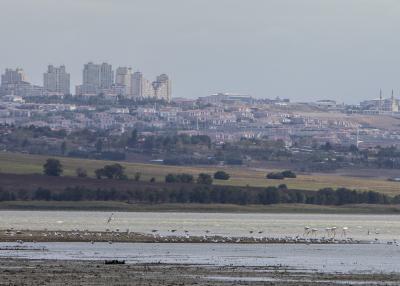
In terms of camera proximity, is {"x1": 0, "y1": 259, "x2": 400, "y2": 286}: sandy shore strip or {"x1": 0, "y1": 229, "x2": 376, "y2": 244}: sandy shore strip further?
{"x1": 0, "y1": 229, "x2": 376, "y2": 244}: sandy shore strip

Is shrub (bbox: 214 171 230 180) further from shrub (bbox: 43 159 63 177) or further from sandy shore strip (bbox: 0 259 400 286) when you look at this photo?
sandy shore strip (bbox: 0 259 400 286)

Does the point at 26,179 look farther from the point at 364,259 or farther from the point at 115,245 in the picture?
the point at 364,259

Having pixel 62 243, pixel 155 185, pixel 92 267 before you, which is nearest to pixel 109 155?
pixel 155 185

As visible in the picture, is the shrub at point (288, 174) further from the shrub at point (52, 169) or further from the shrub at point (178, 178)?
the shrub at point (52, 169)

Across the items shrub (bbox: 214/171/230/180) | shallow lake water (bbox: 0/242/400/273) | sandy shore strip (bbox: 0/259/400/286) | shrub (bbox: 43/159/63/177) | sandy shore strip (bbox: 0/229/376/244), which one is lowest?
shrub (bbox: 214/171/230/180)

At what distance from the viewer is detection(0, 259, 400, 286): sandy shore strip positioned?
45.2 metres

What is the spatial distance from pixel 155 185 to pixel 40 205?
13.7 metres

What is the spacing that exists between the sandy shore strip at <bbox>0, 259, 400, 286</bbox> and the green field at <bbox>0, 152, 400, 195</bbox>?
9624 centimetres

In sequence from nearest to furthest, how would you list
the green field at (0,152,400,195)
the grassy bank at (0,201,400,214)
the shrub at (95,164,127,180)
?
the grassy bank at (0,201,400,214) < the shrub at (95,164,127,180) < the green field at (0,152,400,195)

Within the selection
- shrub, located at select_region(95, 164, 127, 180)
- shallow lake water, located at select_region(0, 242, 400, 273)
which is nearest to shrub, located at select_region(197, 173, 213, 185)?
shrub, located at select_region(95, 164, 127, 180)

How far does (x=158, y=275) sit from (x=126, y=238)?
24.8 m

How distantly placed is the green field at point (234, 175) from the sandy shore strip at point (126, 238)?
71537mm

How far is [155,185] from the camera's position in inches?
5610

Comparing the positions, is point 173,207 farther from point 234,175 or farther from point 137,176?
point 234,175
